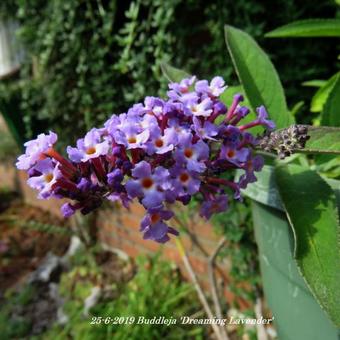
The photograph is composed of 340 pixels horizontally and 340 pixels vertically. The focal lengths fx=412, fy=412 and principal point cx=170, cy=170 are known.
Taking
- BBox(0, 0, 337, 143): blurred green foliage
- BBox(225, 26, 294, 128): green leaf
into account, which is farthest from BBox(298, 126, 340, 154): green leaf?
BBox(0, 0, 337, 143): blurred green foliage

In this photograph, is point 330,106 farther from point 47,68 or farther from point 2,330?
point 2,330

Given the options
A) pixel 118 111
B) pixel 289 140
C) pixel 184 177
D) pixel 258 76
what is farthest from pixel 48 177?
pixel 118 111

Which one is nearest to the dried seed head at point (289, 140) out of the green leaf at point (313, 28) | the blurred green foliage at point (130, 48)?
the green leaf at point (313, 28)

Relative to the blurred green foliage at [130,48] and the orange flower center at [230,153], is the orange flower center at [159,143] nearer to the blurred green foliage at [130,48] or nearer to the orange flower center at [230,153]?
the orange flower center at [230,153]

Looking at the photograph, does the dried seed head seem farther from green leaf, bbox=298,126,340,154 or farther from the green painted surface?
the green painted surface

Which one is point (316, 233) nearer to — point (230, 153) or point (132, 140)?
point (230, 153)

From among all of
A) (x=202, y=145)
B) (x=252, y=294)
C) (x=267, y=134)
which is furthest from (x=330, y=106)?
(x=252, y=294)

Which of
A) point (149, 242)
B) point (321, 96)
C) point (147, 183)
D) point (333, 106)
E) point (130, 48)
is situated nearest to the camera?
point (147, 183)
